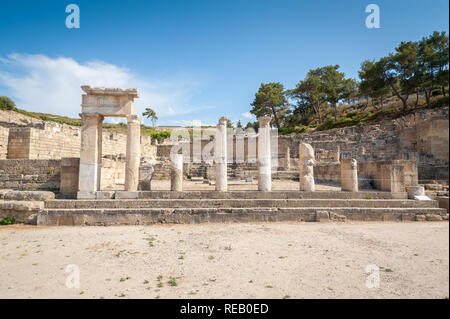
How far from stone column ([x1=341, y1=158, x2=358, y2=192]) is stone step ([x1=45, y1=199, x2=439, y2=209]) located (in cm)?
139

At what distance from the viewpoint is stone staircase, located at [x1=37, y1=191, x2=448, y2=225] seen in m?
7.44

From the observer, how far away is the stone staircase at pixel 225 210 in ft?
24.4

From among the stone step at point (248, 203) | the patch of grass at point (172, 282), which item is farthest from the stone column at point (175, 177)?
the patch of grass at point (172, 282)

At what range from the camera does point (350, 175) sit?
9.70m

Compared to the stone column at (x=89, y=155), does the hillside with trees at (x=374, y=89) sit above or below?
above

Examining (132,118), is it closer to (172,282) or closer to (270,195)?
(270,195)

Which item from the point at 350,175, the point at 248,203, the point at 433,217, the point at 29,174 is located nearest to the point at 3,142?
the point at 29,174

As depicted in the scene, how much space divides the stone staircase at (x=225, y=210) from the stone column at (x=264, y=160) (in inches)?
36.7

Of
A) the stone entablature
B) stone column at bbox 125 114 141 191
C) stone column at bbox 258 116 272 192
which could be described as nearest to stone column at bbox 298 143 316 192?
stone column at bbox 258 116 272 192

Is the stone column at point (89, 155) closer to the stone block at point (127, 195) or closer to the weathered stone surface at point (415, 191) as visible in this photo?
the stone block at point (127, 195)

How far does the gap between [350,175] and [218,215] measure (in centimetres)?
599

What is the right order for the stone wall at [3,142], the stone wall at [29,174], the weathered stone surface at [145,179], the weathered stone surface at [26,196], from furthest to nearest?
1. the stone wall at [3,142]
2. the stone wall at [29,174]
3. the weathered stone surface at [145,179]
4. the weathered stone surface at [26,196]

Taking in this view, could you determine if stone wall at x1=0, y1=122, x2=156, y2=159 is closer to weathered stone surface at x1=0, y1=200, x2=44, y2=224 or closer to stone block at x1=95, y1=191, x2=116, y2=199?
weathered stone surface at x1=0, y1=200, x2=44, y2=224
